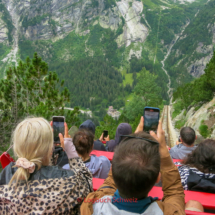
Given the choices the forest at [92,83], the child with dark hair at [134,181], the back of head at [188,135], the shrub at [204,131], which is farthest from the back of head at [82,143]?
the forest at [92,83]

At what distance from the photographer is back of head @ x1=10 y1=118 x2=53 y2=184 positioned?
1720 millimetres

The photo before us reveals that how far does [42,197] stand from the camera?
1704mm

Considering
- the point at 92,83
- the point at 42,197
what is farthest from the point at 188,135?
the point at 92,83

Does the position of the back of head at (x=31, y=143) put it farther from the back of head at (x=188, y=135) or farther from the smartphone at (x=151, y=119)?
the back of head at (x=188, y=135)

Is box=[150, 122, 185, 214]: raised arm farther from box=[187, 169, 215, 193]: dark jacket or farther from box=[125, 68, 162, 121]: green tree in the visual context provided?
box=[125, 68, 162, 121]: green tree

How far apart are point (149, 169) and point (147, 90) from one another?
166 ft

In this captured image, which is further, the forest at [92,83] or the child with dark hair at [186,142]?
the forest at [92,83]

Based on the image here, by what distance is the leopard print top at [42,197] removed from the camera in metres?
1.70

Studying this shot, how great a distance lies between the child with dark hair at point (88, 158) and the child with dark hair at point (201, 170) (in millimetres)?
1108

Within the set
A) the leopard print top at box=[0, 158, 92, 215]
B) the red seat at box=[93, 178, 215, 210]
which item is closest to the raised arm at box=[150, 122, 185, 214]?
the red seat at box=[93, 178, 215, 210]

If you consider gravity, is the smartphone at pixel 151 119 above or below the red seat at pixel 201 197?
above

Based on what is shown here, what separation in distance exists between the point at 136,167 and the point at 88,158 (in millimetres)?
1631

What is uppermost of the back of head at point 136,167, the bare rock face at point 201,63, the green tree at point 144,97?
the bare rock face at point 201,63

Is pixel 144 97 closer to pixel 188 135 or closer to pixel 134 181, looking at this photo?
pixel 188 135
